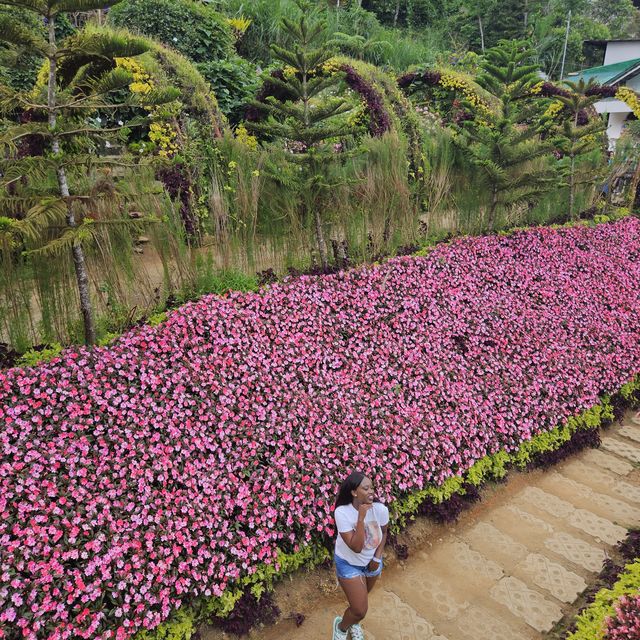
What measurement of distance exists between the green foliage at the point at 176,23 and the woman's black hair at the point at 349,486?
9038 millimetres

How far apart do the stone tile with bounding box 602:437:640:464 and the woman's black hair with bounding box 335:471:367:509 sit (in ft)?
10.8

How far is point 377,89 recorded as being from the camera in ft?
22.4

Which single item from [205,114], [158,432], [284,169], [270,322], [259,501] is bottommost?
[259,501]

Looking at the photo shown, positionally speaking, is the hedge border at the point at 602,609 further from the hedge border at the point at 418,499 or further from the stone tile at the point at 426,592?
the stone tile at the point at 426,592

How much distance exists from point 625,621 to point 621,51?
33867 mm

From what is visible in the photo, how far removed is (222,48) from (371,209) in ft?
19.8

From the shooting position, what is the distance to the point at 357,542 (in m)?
2.38

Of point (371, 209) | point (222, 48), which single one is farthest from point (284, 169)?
point (222, 48)

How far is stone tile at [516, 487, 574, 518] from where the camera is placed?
380 cm

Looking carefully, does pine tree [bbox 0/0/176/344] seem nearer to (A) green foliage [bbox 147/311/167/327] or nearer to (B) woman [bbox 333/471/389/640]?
(A) green foliage [bbox 147/311/167/327]

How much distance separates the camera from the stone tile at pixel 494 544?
336 centimetres

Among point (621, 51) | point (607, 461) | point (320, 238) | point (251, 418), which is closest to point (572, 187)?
point (320, 238)

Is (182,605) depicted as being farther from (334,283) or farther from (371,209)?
(371,209)

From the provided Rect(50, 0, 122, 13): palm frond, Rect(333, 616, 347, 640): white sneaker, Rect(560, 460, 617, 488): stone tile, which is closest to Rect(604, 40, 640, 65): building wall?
Rect(560, 460, 617, 488): stone tile
